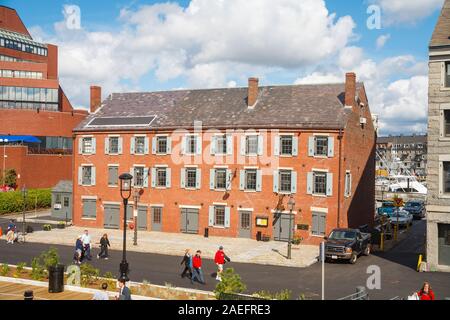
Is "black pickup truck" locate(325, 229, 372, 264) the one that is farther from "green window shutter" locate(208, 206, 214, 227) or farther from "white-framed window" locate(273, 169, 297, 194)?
"green window shutter" locate(208, 206, 214, 227)

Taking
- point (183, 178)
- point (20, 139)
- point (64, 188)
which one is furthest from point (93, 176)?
point (20, 139)

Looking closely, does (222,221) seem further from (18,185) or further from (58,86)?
(58,86)

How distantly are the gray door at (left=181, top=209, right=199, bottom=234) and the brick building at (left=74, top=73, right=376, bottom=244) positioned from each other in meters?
0.08

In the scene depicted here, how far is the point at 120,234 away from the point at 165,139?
8.31 m

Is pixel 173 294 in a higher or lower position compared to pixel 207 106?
lower

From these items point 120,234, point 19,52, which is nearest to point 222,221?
point 120,234

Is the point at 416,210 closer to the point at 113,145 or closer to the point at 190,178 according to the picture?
the point at 190,178

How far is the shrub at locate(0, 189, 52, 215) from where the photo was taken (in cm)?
5369

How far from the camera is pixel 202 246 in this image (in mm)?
35188

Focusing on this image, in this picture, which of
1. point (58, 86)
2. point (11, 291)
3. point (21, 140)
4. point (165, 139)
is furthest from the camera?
point (58, 86)

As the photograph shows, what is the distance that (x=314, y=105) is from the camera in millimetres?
38812

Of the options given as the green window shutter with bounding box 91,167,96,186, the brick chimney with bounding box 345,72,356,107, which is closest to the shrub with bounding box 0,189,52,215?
the green window shutter with bounding box 91,167,96,186
